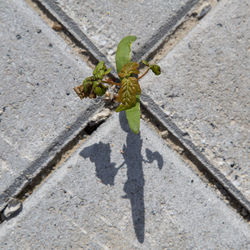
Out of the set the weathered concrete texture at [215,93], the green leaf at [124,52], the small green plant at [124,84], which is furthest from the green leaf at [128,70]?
the weathered concrete texture at [215,93]

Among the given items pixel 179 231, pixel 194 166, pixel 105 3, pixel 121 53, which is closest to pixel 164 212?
pixel 179 231

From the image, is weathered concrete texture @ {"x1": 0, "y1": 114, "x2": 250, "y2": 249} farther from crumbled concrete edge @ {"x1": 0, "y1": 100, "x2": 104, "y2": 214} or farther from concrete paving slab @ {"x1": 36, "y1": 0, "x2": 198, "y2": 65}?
concrete paving slab @ {"x1": 36, "y1": 0, "x2": 198, "y2": 65}

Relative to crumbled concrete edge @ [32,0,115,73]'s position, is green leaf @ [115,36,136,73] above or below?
below

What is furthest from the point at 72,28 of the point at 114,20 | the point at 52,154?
the point at 52,154

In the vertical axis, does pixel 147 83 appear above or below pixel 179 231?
above

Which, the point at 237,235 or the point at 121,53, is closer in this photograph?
the point at 121,53

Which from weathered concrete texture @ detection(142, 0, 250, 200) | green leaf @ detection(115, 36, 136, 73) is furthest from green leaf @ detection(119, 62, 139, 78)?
weathered concrete texture @ detection(142, 0, 250, 200)

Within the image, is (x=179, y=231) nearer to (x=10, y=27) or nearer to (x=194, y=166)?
(x=194, y=166)

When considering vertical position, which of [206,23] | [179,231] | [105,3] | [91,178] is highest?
[105,3]
